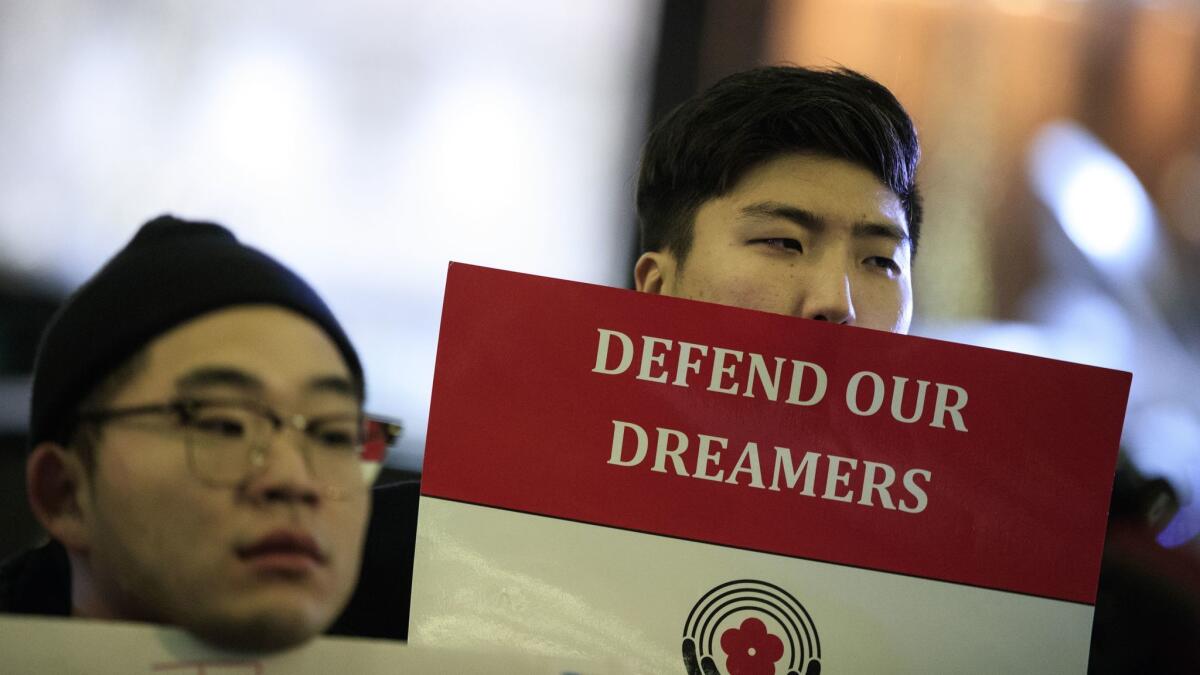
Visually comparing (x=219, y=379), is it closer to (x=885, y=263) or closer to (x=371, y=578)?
(x=371, y=578)

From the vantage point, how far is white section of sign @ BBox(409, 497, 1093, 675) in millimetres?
832

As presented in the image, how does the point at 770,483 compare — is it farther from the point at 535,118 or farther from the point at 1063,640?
the point at 535,118

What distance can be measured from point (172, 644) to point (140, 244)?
0.94 ft

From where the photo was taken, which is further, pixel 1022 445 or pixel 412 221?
pixel 412 221

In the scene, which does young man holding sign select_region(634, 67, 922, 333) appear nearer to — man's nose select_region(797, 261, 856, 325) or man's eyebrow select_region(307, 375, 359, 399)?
man's nose select_region(797, 261, 856, 325)

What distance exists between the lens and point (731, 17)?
1258 millimetres

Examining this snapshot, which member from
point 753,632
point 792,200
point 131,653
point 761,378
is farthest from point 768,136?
point 131,653

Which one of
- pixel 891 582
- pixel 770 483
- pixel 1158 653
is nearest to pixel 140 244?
pixel 770 483

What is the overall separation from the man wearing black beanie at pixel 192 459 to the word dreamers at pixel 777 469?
216mm

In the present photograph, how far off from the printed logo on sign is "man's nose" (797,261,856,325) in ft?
0.74

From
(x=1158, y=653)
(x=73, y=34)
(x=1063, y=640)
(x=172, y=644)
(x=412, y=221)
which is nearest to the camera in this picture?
(x=172, y=644)

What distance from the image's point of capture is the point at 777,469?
859 millimetres

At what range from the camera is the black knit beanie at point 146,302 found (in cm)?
77

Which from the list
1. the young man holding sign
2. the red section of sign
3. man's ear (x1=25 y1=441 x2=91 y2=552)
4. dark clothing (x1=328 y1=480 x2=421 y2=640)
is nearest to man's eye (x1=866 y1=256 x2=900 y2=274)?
the young man holding sign
